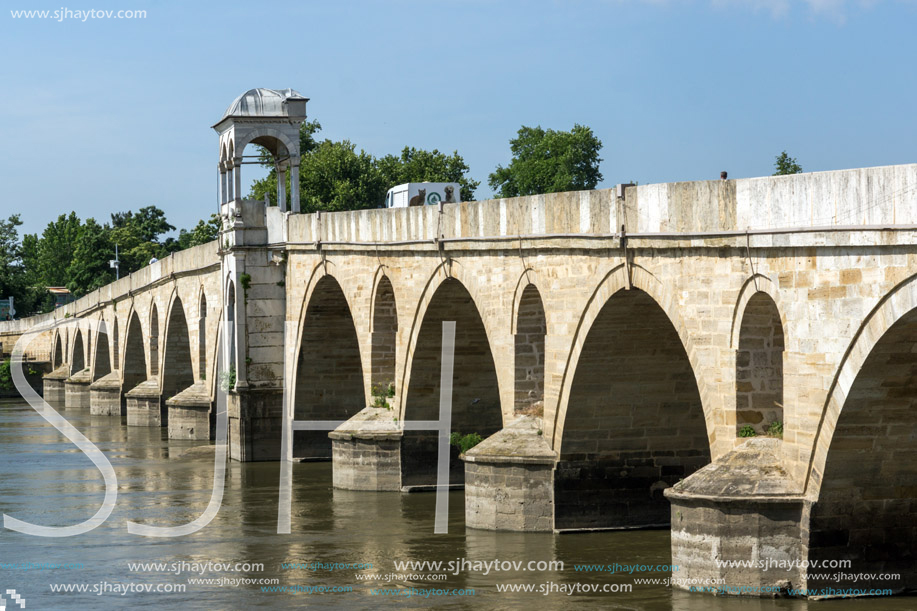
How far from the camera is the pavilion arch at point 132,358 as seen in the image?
41.9 metres

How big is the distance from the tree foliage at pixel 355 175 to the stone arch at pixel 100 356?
10.4 metres

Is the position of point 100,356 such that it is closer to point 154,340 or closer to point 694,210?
point 154,340

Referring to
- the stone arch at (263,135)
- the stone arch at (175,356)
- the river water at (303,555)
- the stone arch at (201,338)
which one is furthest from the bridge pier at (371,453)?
the stone arch at (175,356)

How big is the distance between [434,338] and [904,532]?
945cm

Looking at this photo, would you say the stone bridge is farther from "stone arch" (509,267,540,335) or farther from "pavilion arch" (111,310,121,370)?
"pavilion arch" (111,310,121,370)

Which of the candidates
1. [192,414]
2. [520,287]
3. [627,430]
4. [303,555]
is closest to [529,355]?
[520,287]

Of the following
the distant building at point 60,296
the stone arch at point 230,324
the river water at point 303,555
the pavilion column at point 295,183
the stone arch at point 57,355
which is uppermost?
the pavilion column at point 295,183

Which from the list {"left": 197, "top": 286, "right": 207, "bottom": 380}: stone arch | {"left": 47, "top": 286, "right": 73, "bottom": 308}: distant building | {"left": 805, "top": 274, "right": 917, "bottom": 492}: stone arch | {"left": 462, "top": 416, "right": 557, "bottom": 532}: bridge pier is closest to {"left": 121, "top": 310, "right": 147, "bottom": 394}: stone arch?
{"left": 197, "top": 286, "right": 207, "bottom": 380}: stone arch

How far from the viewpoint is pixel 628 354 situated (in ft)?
52.6

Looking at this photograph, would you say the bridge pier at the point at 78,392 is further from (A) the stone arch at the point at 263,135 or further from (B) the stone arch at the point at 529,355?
(B) the stone arch at the point at 529,355

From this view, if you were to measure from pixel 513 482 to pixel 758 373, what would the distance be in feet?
13.7

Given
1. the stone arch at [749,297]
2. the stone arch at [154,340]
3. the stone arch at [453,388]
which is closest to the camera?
Answer: the stone arch at [749,297]

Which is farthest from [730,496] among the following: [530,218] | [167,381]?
[167,381]

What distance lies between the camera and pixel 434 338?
67.1 ft
